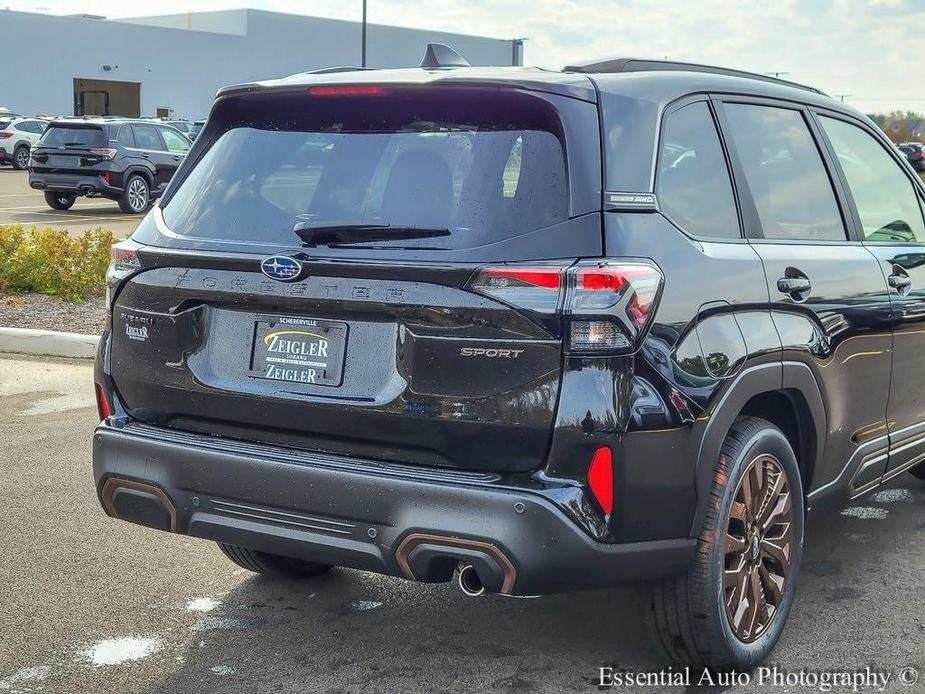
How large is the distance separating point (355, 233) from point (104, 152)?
19.6m

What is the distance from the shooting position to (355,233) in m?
3.38

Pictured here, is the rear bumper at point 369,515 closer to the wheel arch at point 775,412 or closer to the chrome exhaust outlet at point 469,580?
the chrome exhaust outlet at point 469,580

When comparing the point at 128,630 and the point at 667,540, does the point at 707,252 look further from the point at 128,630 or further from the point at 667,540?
the point at 128,630

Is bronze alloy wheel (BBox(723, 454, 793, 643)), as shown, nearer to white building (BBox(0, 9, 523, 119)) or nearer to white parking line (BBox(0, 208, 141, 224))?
white parking line (BBox(0, 208, 141, 224))

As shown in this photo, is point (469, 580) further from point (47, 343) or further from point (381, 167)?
point (47, 343)

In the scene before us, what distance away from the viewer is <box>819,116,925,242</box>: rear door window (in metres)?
4.65

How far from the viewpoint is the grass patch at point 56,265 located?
11031mm

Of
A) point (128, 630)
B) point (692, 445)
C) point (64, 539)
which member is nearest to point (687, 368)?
point (692, 445)

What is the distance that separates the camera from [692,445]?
334 centimetres

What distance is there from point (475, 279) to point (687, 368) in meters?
0.63

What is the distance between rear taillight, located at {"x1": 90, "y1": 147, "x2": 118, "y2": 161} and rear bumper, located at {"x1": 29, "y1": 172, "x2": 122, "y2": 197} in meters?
0.39

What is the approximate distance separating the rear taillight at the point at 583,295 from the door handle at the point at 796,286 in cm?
86

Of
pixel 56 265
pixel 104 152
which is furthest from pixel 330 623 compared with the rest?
pixel 104 152

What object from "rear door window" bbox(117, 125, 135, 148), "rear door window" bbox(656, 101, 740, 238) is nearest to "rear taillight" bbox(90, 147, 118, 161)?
"rear door window" bbox(117, 125, 135, 148)
